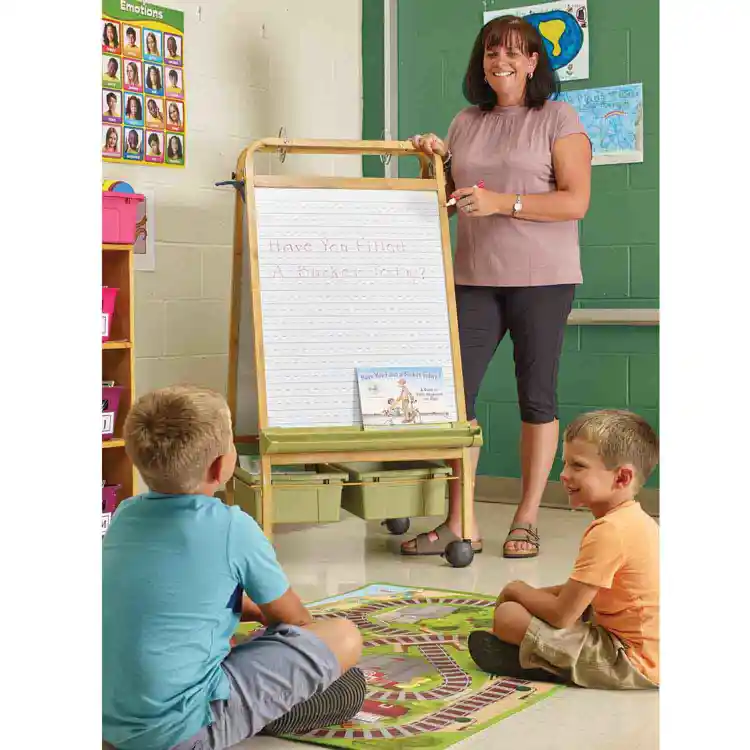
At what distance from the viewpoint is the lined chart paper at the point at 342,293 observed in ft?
10.5

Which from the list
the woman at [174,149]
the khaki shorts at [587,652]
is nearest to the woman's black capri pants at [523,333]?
the woman at [174,149]

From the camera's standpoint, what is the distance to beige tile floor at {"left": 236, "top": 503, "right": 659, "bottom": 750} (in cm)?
185

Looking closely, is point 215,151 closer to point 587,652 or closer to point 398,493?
point 398,493

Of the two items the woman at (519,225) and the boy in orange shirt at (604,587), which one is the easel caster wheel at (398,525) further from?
the boy in orange shirt at (604,587)

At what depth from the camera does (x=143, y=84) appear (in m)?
3.73

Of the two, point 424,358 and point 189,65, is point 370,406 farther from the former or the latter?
point 189,65

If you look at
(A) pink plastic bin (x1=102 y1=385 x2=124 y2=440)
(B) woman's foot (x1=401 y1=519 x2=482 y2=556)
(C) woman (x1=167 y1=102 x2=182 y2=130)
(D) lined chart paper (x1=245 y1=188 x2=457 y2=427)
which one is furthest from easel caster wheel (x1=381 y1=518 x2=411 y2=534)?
(C) woman (x1=167 y1=102 x2=182 y2=130)

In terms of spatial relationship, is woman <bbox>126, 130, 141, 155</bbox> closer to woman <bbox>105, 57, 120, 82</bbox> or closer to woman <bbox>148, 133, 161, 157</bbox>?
woman <bbox>148, 133, 161, 157</bbox>

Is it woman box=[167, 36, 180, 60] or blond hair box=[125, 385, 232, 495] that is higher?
woman box=[167, 36, 180, 60]

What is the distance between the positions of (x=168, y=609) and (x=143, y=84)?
247 centimetres

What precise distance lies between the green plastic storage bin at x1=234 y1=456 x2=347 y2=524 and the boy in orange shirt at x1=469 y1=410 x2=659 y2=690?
43.0 inches

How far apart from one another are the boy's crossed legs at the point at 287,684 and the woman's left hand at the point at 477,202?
1632 mm
